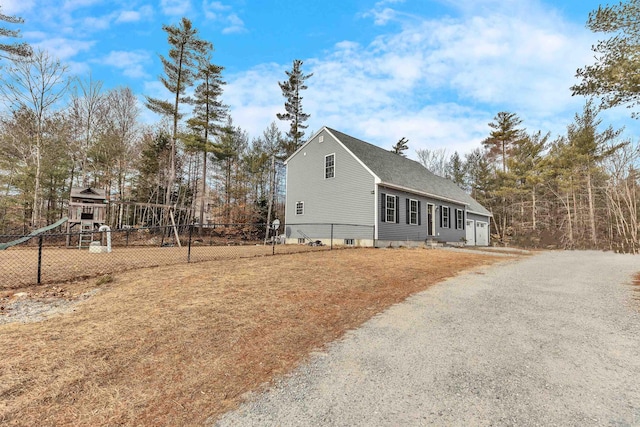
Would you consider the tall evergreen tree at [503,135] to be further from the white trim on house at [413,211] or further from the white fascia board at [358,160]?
the white fascia board at [358,160]

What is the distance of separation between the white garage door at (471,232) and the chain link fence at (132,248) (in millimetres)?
11701

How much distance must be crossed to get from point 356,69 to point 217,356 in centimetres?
1241

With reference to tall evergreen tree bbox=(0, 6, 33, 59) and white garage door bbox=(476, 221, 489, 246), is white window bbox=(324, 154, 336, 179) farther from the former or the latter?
white garage door bbox=(476, 221, 489, 246)

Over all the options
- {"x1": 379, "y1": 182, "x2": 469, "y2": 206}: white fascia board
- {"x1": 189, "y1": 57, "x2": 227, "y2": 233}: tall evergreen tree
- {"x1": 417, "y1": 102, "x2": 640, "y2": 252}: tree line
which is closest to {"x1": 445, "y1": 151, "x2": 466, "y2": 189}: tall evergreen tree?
{"x1": 417, "y1": 102, "x2": 640, "y2": 252}: tree line

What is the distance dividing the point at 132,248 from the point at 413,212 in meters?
13.9

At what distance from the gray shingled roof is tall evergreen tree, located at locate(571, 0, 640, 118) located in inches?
314

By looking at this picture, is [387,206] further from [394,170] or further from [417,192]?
[394,170]

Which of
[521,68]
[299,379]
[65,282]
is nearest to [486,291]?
[299,379]

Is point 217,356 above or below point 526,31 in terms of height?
below

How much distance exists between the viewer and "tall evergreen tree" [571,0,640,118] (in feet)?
20.4

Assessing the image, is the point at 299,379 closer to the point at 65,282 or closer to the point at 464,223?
the point at 65,282

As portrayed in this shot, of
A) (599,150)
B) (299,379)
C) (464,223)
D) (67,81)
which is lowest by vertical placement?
(299,379)

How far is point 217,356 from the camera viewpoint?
2.76m

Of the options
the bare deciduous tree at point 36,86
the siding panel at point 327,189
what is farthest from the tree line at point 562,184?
the bare deciduous tree at point 36,86
